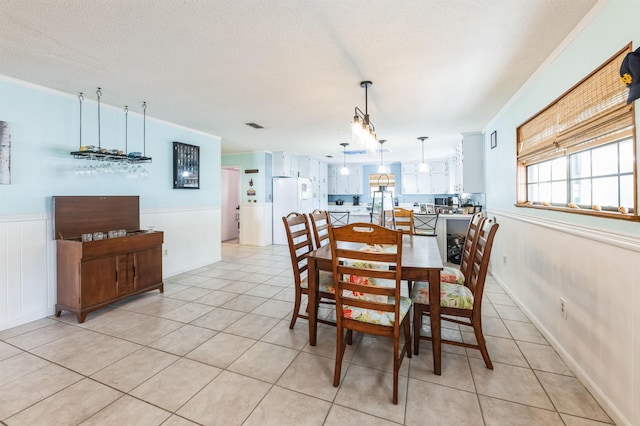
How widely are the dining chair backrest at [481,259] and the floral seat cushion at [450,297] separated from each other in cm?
5

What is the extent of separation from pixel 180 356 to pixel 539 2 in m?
3.36

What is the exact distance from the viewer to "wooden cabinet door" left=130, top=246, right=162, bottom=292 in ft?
10.7

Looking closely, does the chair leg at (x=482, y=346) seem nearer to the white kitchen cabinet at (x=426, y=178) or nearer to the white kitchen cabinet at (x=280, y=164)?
the white kitchen cabinet at (x=280, y=164)

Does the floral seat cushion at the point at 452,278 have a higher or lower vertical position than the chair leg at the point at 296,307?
higher

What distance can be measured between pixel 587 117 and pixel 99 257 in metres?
4.28

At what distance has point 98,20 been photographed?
6.03 feet

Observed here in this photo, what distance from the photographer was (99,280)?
290cm

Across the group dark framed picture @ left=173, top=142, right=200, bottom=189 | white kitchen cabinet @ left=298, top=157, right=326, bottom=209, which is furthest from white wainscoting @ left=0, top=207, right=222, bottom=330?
white kitchen cabinet @ left=298, top=157, right=326, bottom=209

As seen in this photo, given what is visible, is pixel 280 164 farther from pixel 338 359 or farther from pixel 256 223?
pixel 338 359

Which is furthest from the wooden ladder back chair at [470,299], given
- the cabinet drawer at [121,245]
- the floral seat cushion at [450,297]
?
the cabinet drawer at [121,245]

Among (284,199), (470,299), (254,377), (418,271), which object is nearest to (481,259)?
(470,299)

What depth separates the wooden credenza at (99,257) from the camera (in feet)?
9.13

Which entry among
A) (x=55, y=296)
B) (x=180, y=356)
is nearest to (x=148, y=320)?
(x=180, y=356)

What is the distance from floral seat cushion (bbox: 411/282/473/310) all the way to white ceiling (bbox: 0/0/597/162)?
1.84 metres
